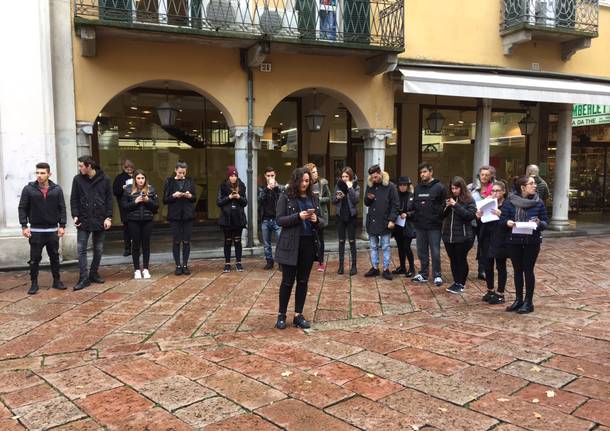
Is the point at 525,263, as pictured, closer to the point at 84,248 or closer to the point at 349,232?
the point at 349,232

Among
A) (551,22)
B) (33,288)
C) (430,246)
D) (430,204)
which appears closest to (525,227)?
(430,204)

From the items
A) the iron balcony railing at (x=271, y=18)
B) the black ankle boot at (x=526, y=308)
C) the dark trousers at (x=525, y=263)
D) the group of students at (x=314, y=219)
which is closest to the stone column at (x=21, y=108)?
the iron balcony railing at (x=271, y=18)

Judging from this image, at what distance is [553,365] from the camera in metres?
4.43

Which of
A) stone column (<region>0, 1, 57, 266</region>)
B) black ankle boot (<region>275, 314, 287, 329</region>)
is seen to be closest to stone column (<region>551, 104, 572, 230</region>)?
black ankle boot (<region>275, 314, 287, 329</region>)

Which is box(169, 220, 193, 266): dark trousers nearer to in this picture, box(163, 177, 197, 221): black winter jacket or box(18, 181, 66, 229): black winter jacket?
box(163, 177, 197, 221): black winter jacket

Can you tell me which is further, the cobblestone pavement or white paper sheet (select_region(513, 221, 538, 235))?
white paper sheet (select_region(513, 221, 538, 235))

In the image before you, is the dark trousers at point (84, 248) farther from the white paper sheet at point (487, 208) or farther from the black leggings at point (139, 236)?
the white paper sheet at point (487, 208)

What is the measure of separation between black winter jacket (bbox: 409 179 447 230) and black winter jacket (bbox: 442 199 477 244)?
562 millimetres

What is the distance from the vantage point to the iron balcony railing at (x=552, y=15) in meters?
11.7

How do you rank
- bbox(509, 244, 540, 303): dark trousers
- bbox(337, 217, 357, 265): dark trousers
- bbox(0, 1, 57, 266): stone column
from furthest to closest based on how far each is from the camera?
bbox(0, 1, 57, 266): stone column
bbox(337, 217, 357, 265): dark trousers
bbox(509, 244, 540, 303): dark trousers

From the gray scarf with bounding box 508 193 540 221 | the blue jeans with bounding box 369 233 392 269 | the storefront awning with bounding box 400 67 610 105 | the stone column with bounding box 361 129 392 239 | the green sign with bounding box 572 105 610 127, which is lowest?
the blue jeans with bounding box 369 233 392 269

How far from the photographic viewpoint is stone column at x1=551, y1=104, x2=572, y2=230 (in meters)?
13.1

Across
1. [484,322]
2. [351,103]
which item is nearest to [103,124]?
[351,103]

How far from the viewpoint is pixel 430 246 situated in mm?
7578
